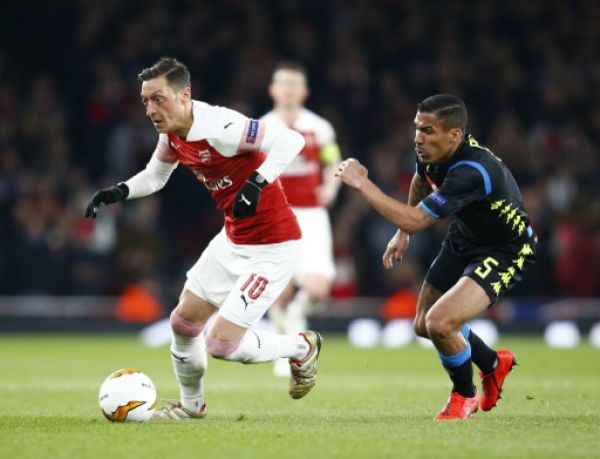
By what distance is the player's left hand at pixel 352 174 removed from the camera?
7492mm

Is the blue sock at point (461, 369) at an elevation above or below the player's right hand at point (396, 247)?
below

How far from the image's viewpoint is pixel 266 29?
19922mm

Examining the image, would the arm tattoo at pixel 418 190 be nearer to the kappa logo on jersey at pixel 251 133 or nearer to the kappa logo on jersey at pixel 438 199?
the kappa logo on jersey at pixel 438 199

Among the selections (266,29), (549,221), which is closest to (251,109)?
(266,29)

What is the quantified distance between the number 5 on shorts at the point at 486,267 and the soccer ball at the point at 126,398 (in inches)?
83.8

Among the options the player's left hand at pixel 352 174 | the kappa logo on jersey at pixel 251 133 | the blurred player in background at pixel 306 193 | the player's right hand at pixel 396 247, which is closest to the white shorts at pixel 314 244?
the blurred player in background at pixel 306 193

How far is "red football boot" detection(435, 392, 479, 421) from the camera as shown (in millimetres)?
7824

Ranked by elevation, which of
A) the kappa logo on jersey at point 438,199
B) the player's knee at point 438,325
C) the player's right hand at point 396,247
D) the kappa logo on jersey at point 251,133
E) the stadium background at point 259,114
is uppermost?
the kappa logo on jersey at point 251,133

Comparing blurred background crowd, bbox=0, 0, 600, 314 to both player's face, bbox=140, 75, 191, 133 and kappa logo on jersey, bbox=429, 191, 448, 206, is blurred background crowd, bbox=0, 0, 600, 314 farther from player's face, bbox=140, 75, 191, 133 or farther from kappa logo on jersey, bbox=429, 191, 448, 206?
kappa logo on jersey, bbox=429, 191, 448, 206

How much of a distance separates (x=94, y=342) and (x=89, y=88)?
439 centimetres

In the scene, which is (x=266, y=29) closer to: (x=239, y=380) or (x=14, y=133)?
(x=14, y=133)

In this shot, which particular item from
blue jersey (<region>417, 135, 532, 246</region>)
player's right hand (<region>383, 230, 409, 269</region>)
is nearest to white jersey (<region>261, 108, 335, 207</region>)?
player's right hand (<region>383, 230, 409, 269</region>)

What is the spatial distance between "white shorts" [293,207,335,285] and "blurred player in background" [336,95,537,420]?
12.5ft

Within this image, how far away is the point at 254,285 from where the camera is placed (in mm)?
7832
